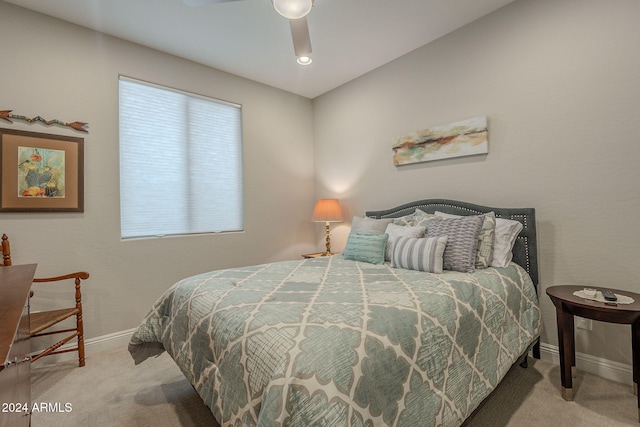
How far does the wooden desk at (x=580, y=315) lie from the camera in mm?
1604

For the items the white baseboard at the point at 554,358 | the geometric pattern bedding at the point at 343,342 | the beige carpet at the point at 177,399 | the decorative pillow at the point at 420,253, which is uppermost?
the decorative pillow at the point at 420,253

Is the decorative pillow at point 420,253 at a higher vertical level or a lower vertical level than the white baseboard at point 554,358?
higher

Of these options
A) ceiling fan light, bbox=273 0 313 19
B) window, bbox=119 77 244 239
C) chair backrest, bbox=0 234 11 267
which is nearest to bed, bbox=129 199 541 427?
chair backrest, bbox=0 234 11 267

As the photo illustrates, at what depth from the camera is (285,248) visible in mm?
4039

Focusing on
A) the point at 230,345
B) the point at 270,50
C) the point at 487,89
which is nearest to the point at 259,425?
the point at 230,345

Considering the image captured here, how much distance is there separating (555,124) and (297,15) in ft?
6.78

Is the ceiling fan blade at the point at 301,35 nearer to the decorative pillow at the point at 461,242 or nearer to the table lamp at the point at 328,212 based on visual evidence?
the decorative pillow at the point at 461,242

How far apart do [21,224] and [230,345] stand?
7.64 feet

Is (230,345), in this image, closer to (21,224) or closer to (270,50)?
(21,224)

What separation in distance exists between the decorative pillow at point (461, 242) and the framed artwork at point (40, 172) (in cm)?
310

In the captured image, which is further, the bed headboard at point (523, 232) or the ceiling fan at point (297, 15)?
the bed headboard at point (523, 232)

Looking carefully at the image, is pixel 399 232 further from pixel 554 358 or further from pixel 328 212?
pixel 554 358

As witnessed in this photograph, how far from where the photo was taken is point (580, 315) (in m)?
1.72

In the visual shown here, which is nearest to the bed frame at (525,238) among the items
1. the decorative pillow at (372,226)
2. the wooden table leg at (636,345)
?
the wooden table leg at (636,345)
